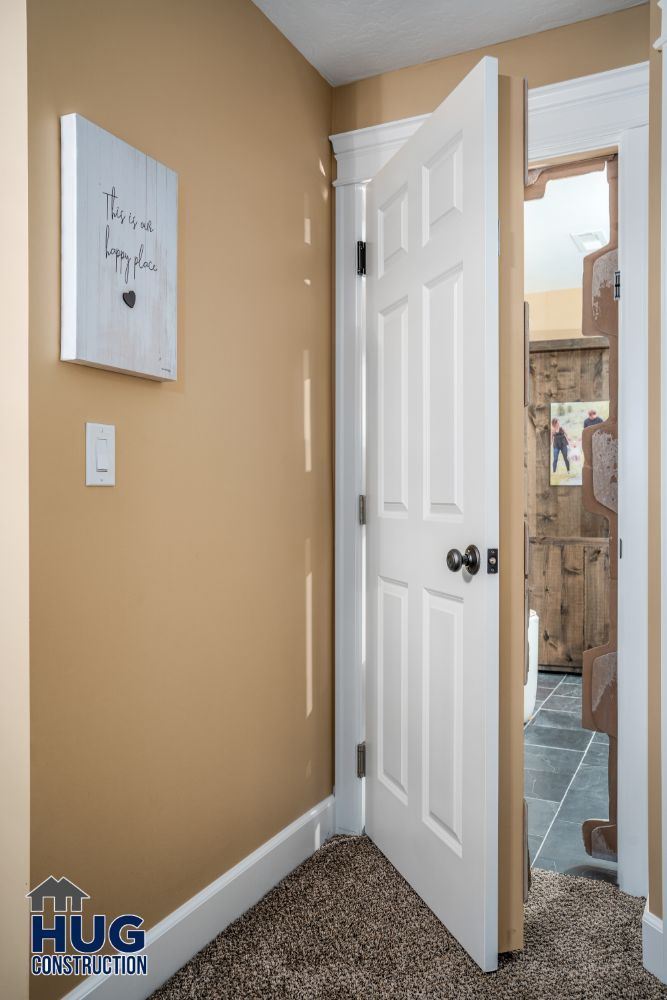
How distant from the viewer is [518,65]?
217 centimetres

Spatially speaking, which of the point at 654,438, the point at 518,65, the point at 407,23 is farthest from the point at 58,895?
the point at 518,65

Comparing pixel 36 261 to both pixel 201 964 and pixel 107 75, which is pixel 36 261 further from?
pixel 201 964

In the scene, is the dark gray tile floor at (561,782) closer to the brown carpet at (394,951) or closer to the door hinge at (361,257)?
the brown carpet at (394,951)

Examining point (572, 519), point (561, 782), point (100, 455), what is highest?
point (100, 455)

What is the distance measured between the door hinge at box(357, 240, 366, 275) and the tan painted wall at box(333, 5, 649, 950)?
0.40 m

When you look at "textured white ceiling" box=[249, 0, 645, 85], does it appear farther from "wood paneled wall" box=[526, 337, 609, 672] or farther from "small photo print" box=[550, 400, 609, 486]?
"small photo print" box=[550, 400, 609, 486]

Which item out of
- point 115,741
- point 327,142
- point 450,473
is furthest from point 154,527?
point 327,142

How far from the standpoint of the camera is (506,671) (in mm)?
1777

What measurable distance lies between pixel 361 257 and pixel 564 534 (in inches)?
122

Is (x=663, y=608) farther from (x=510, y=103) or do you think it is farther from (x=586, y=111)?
(x=586, y=111)

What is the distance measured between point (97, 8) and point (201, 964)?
207 centimetres

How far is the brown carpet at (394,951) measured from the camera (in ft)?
5.41

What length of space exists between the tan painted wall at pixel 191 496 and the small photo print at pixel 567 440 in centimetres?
296

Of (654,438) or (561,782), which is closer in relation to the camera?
(654,438)
